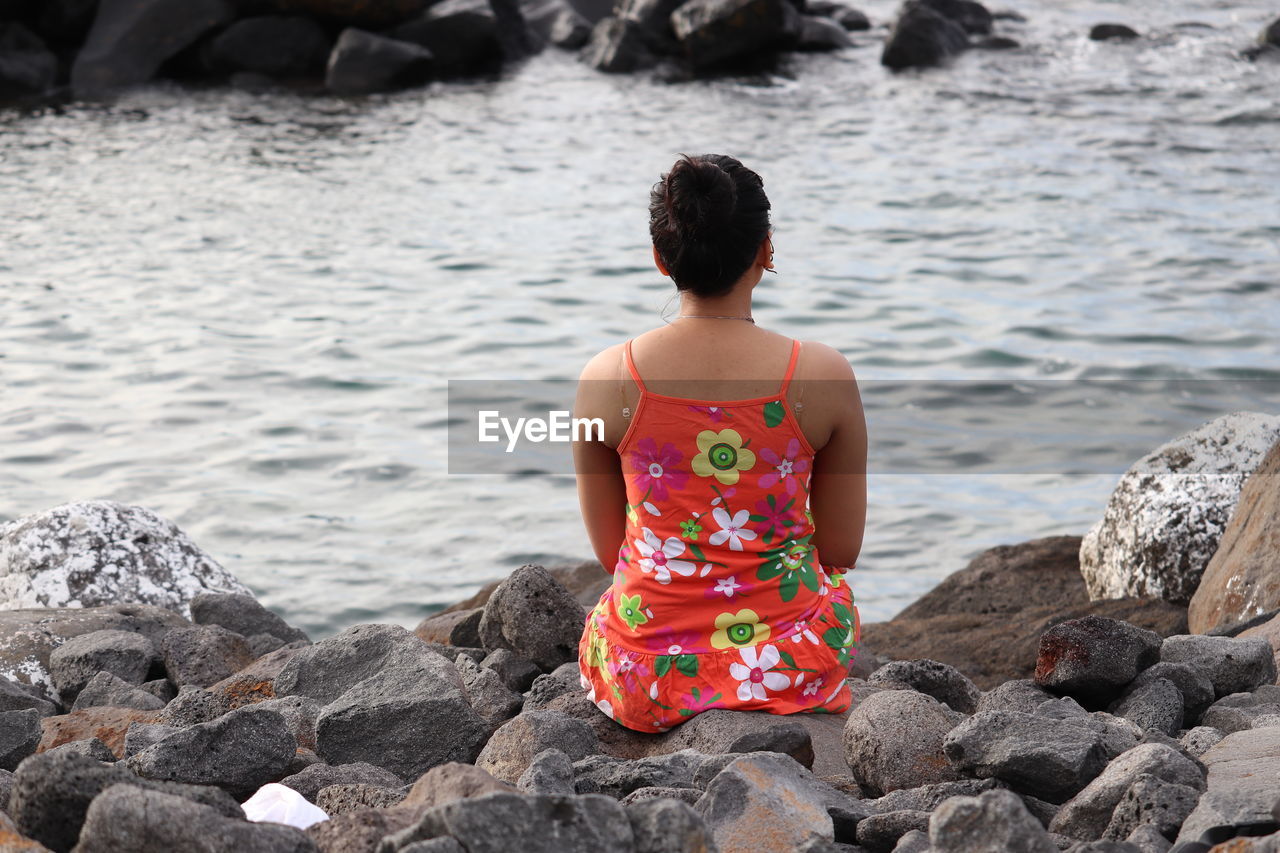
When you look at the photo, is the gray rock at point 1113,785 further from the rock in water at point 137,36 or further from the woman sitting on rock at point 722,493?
the rock in water at point 137,36

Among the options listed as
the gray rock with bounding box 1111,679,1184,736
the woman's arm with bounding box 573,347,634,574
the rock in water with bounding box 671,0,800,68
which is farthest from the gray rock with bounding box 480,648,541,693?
the rock in water with bounding box 671,0,800,68

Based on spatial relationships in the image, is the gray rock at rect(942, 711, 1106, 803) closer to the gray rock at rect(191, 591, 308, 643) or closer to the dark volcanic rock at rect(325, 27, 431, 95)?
the gray rock at rect(191, 591, 308, 643)

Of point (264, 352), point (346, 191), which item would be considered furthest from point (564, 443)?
point (346, 191)

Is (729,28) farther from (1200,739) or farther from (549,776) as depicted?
(549,776)

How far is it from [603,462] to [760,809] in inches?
A: 46.8

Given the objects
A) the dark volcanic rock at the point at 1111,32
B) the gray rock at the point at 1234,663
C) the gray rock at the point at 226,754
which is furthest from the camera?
the dark volcanic rock at the point at 1111,32

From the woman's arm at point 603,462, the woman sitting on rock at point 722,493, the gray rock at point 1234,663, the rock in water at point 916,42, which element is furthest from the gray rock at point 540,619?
the rock in water at point 916,42

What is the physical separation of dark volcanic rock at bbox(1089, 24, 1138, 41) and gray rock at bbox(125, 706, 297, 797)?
778 inches

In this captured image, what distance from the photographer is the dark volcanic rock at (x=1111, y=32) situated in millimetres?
20188

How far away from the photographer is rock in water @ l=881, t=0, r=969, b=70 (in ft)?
64.1

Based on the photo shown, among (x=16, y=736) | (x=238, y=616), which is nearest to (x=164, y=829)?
(x=16, y=736)

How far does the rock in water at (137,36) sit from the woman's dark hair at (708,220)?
1910cm

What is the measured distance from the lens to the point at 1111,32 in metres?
20.3

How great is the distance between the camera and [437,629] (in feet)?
16.7
